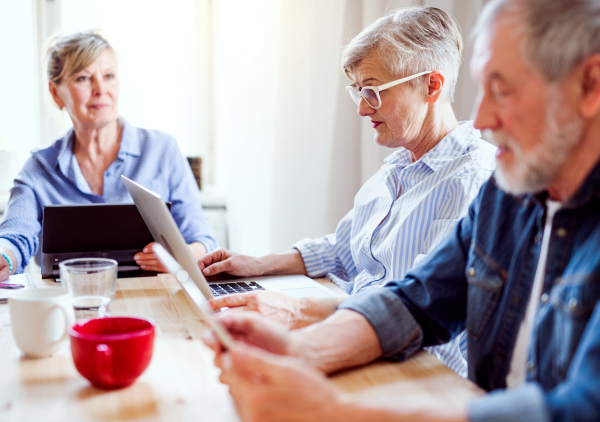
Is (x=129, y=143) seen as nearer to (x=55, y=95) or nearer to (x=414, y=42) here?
(x=55, y=95)

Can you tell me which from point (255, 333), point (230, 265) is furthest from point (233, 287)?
point (255, 333)

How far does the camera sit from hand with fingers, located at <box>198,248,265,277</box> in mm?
1415

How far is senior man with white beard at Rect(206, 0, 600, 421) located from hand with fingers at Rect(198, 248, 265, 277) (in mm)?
569

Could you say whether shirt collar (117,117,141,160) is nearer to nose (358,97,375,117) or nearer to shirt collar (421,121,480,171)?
nose (358,97,375,117)

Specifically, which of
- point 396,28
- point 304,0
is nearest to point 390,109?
point 396,28

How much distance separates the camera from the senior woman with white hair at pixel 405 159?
1.32m

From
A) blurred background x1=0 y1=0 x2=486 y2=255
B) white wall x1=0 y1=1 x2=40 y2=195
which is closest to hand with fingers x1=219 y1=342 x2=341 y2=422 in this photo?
blurred background x1=0 y1=0 x2=486 y2=255

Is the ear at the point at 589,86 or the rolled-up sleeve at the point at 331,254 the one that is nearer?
the ear at the point at 589,86

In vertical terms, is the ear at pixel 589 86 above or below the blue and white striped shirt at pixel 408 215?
above

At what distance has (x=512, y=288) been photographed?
2.74ft

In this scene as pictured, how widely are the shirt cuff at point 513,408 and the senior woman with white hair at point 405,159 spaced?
697 millimetres

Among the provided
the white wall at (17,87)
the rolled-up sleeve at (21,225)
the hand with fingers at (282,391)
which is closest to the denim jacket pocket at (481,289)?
the hand with fingers at (282,391)

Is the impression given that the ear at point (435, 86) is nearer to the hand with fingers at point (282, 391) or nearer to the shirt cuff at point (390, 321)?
the shirt cuff at point (390, 321)

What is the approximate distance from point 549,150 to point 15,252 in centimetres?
142
